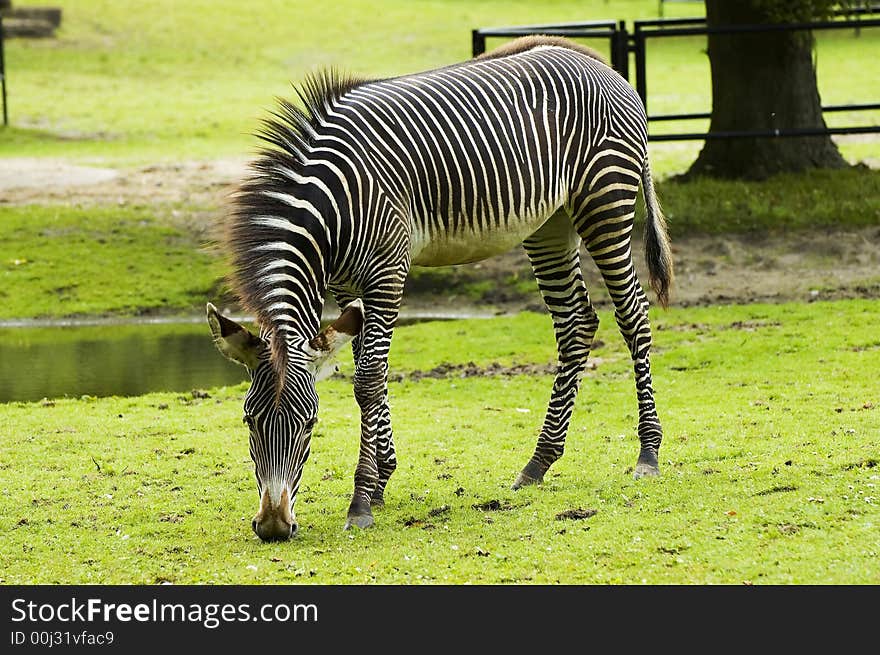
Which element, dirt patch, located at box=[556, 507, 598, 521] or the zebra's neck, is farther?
dirt patch, located at box=[556, 507, 598, 521]

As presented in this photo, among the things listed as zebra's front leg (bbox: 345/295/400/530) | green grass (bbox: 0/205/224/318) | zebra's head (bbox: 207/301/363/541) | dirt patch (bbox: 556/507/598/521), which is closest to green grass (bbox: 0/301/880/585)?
dirt patch (bbox: 556/507/598/521)

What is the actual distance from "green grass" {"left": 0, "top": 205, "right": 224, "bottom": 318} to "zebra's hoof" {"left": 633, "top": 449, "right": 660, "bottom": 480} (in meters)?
8.40

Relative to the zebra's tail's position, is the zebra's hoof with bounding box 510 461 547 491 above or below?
below

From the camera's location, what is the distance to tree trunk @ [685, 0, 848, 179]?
685 inches

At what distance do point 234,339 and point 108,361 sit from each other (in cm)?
720

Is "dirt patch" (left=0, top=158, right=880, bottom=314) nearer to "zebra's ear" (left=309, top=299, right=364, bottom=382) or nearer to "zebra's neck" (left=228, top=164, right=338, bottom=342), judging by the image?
"zebra's neck" (left=228, top=164, right=338, bottom=342)

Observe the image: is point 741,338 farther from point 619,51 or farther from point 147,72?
point 147,72

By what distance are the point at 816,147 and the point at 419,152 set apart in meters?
12.0

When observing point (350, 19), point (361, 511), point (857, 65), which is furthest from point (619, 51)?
point (350, 19)

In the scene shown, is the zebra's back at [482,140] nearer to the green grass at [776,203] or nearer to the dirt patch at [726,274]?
the dirt patch at [726,274]

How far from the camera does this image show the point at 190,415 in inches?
412

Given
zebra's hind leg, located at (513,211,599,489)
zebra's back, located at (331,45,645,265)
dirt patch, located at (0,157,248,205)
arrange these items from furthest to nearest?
dirt patch, located at (0,157,248,205)
zebra's hind leg, located at (513,211,599,489)
zebra's back, located at (331,45,645,265)

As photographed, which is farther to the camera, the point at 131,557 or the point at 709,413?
the point at 709,413

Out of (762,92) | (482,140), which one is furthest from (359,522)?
(762,92)
